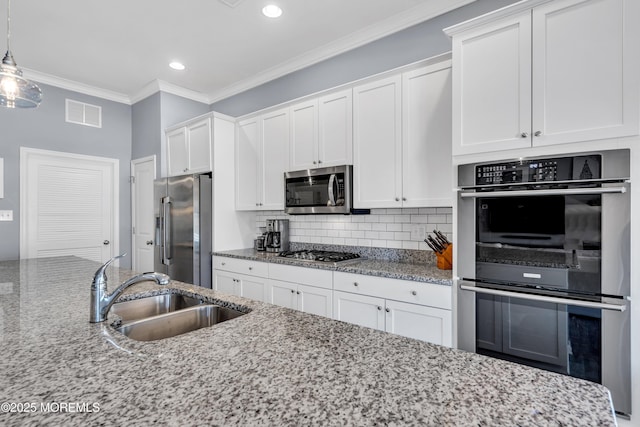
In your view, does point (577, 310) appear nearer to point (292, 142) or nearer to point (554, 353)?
point (554, 353)

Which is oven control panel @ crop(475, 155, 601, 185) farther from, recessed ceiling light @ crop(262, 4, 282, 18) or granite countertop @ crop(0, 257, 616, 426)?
recessed ceiling light @ crop(262, 4, 282, 18)

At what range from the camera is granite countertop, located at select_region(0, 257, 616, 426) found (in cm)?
63

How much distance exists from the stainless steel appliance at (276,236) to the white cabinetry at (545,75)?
6.99 ft

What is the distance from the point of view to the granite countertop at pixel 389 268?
2133mm

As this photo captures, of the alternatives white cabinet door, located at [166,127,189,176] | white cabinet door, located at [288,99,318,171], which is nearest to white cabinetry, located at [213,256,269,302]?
white cabinet door, located at [288,99,318,171]

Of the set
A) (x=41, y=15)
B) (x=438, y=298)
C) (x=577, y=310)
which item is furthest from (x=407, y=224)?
(x=41, y=15)

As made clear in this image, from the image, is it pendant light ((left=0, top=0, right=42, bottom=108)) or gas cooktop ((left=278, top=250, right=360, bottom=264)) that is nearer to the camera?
pendant light ((left=0, top=0, right=42, bottom=108))

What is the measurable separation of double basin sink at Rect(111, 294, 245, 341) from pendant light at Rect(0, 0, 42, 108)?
156cm

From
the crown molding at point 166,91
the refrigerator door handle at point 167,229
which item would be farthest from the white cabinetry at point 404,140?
the crown molding at point 166,91

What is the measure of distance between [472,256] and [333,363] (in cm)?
143

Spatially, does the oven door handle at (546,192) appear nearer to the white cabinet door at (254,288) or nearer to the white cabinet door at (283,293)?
the white cabinet door at (283,293)

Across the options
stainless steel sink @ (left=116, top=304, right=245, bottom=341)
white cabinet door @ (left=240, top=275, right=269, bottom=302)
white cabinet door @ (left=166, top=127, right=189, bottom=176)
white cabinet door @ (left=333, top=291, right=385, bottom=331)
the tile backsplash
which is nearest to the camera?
stainless steel sink @ (left=116, top=304, right=245, bottom=341)

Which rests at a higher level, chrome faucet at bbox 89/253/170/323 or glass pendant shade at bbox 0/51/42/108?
glass pendant shade at bbox 0/51/42/108

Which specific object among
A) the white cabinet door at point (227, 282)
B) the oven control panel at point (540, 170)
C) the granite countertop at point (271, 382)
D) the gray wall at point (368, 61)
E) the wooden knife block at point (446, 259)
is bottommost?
the white cabinet door at point (227, 282)
